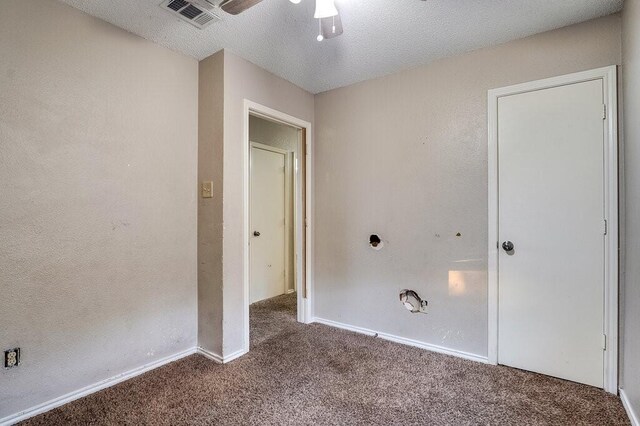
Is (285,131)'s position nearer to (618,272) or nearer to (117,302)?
(117,302)

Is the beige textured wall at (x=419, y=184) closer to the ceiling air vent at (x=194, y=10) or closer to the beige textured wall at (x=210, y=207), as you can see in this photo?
the beige textured wall at (x=210, y=207)

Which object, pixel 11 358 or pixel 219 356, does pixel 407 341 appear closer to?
pixel 219 356

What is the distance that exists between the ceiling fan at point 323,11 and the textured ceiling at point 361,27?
0.28 m

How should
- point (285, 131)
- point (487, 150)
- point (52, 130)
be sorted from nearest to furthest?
1. point (52, 130)
2. point (487, 150)
3. point (285, 131)

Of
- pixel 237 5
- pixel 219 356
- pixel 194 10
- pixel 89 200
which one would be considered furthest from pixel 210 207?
pixel 237 5

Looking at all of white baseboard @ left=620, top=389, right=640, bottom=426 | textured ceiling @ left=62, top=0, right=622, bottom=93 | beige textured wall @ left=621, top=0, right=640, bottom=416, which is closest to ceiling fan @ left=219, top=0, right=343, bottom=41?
textured ceiling @ left=62, top=0, right=622, bottom=93

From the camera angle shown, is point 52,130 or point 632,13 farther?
point 52,130

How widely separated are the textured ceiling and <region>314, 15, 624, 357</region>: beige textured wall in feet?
0.58

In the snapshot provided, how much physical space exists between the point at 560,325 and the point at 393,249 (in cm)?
128

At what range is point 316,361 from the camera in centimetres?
244

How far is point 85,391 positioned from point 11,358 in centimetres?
47

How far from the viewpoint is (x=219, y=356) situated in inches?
96.2

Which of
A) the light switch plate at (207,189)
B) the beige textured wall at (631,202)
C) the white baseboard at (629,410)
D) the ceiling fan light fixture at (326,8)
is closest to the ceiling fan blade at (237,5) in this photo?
the ceiling fan light fixture at (326,8)

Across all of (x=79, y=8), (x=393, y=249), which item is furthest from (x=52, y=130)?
(x=393, y=249)
